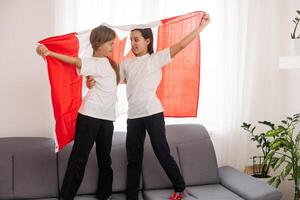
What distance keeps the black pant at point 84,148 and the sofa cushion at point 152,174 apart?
1.25 feet

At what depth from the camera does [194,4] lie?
11.0 ft

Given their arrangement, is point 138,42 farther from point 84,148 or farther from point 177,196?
point 177,196

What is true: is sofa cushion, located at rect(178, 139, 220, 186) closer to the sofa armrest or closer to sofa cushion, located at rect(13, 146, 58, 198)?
the sofa armrest

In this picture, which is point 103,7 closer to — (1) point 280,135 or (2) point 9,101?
(2) point 9,101

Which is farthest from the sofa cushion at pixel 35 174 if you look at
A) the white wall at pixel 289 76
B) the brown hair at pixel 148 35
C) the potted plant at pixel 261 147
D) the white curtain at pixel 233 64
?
the white wall at pixel 289 76

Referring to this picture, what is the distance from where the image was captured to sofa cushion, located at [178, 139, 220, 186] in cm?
312

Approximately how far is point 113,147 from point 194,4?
1433 mm

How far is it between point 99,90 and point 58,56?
0.35m

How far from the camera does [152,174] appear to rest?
306cm

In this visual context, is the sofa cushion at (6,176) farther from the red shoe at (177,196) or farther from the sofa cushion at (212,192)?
the sofa cushion at (212,192)

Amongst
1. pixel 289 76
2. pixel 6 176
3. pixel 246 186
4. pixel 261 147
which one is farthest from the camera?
pixel 289 76

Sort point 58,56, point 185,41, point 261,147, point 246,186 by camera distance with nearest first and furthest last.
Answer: point 58,56
point 185,41
point 246,186
point 261,147

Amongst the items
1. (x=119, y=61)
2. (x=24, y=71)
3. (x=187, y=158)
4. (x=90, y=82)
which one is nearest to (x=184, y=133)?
(x=187, y=158)

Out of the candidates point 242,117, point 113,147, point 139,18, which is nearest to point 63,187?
point 113,147
